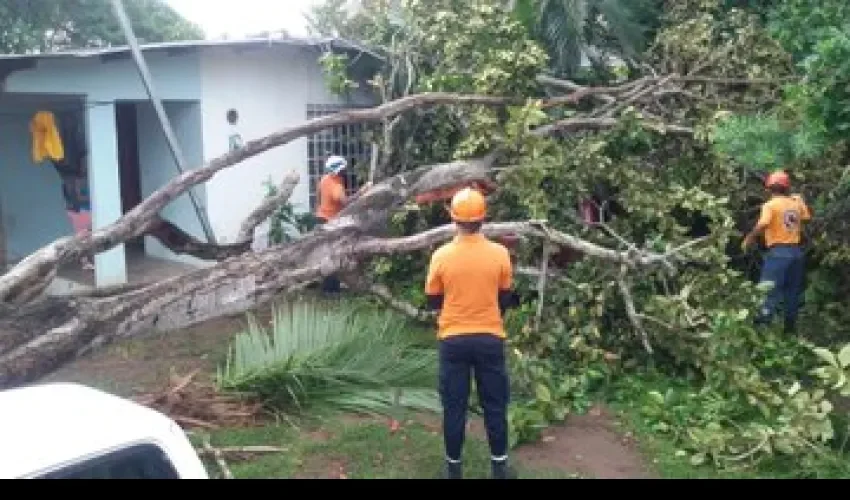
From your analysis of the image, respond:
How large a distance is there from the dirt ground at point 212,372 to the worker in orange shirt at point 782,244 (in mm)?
2550

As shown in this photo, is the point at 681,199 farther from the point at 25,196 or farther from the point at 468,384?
the point at 25,196

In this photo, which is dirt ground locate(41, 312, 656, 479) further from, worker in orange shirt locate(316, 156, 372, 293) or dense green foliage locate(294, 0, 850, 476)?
worker in orange shirt locate(316, 156, 372, 293)

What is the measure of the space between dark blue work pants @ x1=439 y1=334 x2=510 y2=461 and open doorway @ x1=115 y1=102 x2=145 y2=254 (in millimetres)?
9223

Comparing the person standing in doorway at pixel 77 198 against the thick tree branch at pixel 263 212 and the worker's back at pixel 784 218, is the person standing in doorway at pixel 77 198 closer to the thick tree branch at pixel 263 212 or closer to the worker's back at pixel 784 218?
the thick tree branch at pixel 263 212

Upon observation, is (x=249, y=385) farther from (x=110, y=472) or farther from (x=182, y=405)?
(x=110, y=472)

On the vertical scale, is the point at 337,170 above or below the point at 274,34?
below

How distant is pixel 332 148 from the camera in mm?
12922

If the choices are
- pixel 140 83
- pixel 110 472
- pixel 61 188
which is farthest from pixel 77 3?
pixel 110 472

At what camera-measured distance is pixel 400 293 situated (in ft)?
29.5

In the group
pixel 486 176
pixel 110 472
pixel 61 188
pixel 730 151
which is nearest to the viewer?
pixel 110 472

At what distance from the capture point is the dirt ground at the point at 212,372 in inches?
231

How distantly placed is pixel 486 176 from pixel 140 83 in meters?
5.01

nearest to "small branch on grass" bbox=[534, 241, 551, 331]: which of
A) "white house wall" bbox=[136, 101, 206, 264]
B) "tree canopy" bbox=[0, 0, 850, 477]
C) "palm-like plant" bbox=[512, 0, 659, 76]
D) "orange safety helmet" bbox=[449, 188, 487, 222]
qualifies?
"tree canopy" bbox=[0, 0, 850, 477]

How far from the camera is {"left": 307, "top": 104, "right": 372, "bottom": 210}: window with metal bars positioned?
1272 centimetres
